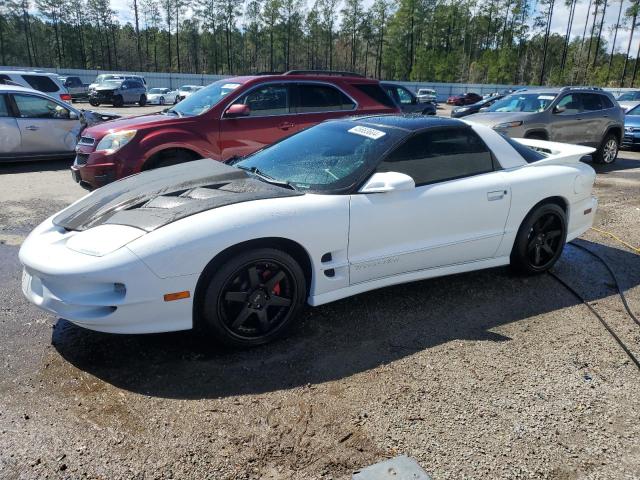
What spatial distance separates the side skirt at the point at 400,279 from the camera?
343 centimetres

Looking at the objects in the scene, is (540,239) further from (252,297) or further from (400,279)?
(252,297)

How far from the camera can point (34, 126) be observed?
393 inches

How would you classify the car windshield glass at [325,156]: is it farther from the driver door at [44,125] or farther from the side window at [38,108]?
the side window at [38,108]

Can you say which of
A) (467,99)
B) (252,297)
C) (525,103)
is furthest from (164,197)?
(467,99)

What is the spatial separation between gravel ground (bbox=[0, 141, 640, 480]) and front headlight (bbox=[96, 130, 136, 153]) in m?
2.80

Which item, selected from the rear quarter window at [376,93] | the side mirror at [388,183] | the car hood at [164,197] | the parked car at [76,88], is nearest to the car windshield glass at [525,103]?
the rear quarter window at [376,93]

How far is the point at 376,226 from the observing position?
351 cm

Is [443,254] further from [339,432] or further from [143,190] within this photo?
[143,190]

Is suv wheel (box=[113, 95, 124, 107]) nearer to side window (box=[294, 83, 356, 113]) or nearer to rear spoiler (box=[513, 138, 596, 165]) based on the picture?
side window (box=[294, 83, 356, 113])

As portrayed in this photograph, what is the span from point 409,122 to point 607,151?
9.55m

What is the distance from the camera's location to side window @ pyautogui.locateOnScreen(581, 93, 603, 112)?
36.4 feet

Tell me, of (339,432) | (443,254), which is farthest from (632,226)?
(339,432)

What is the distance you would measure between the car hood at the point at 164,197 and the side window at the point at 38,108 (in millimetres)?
7487

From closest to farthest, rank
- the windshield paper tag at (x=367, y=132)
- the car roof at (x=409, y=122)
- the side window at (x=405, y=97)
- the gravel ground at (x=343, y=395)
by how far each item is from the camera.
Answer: the gravel ground at (x=343, y=395)
the windshield paper tag at (x=367, y=132)
the car roof at (x=409, y=122)
the side window at (x=405, y=97)
